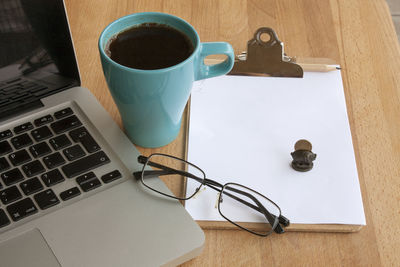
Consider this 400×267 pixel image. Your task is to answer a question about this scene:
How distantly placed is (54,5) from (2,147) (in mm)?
184

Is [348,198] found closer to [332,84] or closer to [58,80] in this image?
[332,84]

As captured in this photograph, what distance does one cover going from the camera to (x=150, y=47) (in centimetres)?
53

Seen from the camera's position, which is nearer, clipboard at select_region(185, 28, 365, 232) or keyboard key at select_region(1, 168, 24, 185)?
keyboard key at select_region(1, 168, 24, 185)

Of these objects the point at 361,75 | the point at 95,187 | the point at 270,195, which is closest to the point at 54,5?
the point at 95,187

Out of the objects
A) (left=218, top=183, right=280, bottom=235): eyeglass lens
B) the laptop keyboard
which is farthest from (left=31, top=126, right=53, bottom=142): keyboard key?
(left=218, top=183, right=280, bottom=235): eyeglass lens

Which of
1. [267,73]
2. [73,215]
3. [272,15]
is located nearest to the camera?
[73,215]

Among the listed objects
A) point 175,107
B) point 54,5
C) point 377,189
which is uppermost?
point 54,5

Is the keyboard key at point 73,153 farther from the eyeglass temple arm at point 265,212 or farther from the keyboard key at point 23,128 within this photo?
the eyeglass temple arm at point 265,212

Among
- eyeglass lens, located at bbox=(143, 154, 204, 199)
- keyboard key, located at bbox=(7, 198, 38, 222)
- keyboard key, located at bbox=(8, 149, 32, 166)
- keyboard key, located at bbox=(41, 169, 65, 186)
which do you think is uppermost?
keyboard key, located at bbox=(8, 149, 32, 166)

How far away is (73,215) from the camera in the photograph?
514 mm

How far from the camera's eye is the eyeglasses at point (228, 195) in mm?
537

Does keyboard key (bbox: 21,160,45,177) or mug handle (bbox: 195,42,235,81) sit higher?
mug handle (bbox: 195,42,235,81)

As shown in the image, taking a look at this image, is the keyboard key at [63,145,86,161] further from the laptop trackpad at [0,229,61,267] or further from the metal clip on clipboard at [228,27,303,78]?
the metal clip on clipboard at [228,27,303,78]

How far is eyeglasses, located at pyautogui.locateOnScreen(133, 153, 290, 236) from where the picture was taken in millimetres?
537
